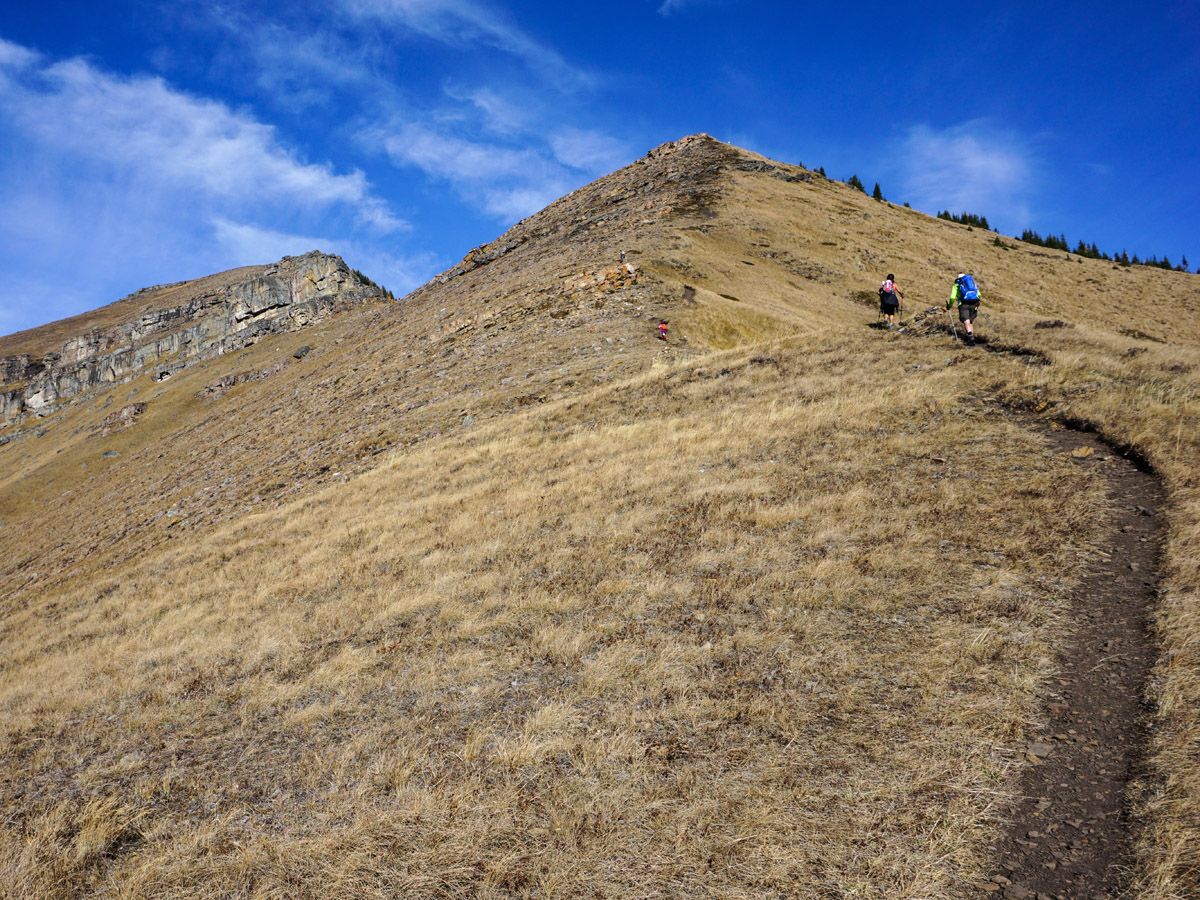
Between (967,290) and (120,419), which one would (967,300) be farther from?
(120,419)

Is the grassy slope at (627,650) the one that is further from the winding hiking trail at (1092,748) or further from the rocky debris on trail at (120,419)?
the rocky debris on trail at (120,419)

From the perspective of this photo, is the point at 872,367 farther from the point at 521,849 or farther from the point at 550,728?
the point at 521,849

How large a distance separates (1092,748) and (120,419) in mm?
89522

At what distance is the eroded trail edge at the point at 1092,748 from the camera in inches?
192

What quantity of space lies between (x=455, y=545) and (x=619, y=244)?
109 feet

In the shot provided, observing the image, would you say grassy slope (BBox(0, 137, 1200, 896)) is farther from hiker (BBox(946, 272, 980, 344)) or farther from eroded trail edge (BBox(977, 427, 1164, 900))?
hiker (BBox(946, 272, 980, 344))

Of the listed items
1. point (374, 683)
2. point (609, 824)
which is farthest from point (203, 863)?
point (609, 824)

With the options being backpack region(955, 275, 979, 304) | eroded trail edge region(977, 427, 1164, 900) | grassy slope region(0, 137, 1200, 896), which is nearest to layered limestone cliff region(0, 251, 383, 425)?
grassy slope region(0, 137, 1200, 896)

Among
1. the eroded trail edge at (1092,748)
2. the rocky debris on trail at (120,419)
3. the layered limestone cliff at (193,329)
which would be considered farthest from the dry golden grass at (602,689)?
the layered limestone cliff at (193,329)

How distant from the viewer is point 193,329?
102 metres

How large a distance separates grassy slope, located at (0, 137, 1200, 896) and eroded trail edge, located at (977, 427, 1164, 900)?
230 millimetres

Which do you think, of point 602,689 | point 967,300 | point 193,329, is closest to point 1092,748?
point 602,689

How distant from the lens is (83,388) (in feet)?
353

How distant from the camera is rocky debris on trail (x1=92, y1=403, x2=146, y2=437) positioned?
230 ft
